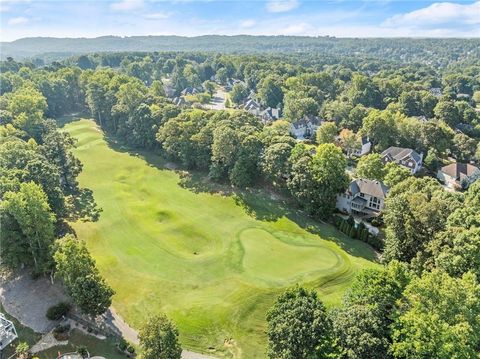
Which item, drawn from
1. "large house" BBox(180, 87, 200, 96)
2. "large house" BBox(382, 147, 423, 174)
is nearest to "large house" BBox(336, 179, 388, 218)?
"large house" BBox(382, 147, 423, 174)

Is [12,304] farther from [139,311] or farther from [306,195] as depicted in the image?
[306,195]

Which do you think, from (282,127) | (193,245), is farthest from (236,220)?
(282,127)

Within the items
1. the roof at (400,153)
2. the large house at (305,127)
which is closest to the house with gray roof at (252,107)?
the large house at (305,127)

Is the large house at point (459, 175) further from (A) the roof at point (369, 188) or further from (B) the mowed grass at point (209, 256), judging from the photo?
(B) the mowed grass at point (209, 256)

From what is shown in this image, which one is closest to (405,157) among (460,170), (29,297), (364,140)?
(460,170)

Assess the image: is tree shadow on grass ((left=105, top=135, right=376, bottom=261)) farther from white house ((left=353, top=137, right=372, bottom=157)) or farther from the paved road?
white house ((left=353, top=137, right=372, bottom=157))

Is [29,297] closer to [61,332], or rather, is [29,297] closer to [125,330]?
[61,332]
